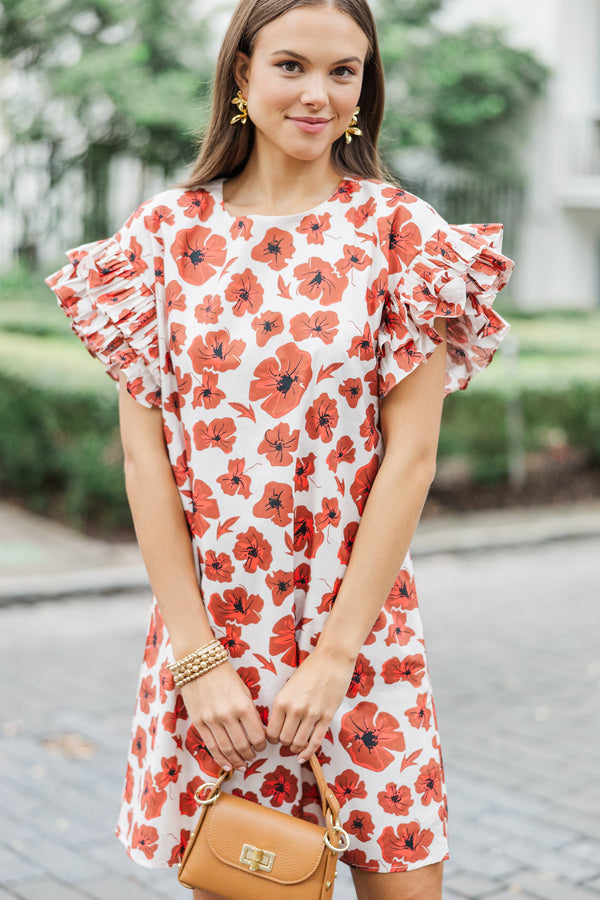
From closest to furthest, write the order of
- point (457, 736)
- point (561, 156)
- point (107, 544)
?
1. point (457, 736)
2. point (107, 544)
3. point (561, 156)

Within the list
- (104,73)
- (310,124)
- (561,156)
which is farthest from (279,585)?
(561,156)

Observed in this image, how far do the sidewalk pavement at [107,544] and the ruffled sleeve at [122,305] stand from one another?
4349mm

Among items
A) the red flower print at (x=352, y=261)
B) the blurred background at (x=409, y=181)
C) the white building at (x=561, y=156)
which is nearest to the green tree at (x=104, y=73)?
the blurred background at (x=409, y=181)

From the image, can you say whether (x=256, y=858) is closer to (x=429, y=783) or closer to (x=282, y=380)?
(x=429, y=783)

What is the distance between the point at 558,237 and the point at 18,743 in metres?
15.0

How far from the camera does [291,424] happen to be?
1.78 metres

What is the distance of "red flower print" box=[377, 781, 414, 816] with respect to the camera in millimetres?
1817

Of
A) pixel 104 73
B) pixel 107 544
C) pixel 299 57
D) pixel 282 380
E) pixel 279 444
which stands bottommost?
pixel 107 544

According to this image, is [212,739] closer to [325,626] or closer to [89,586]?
[325,626]

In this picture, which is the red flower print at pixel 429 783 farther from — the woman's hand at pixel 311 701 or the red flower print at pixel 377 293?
the red flower print at pixel 377 293

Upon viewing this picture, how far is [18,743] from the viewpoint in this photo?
13.5ft

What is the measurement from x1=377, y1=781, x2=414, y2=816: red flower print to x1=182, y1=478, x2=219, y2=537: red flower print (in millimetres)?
516

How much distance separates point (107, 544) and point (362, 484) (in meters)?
5.55

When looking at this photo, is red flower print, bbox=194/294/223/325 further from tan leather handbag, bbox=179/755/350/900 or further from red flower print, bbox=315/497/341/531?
tan leather handbag, bbox=179/755/350/900
